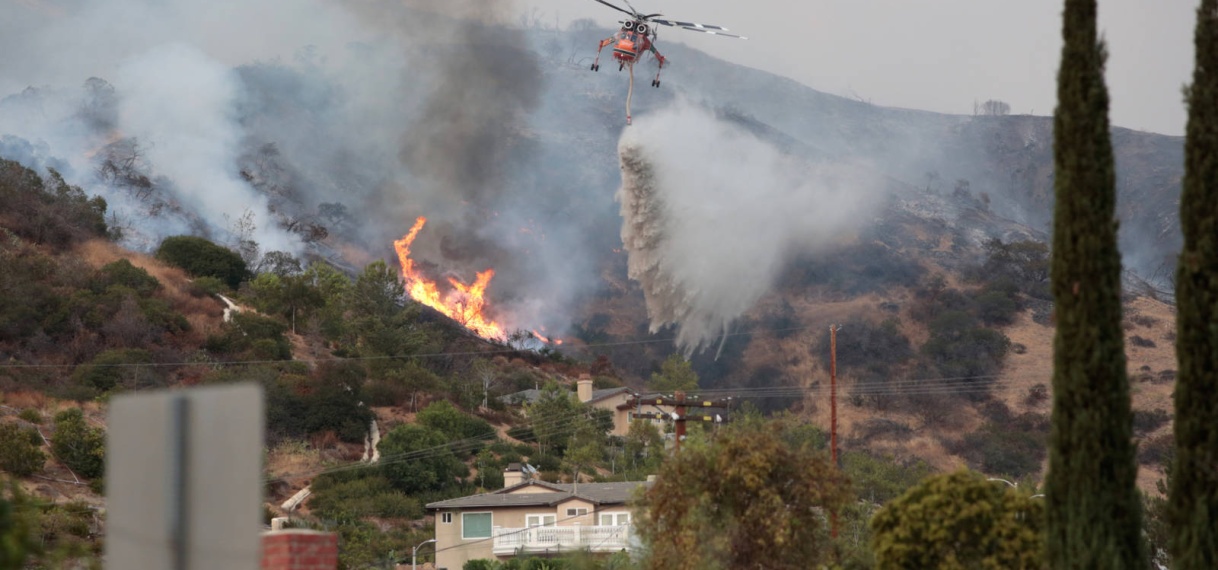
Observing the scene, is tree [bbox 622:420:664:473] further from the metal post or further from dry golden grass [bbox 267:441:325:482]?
the metal post

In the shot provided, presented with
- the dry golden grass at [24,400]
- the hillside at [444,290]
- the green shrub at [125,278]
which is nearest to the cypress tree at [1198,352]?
the hillside at [444,290]

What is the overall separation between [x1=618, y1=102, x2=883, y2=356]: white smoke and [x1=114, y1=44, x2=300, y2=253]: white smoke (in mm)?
45073

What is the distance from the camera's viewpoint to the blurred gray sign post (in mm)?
6238

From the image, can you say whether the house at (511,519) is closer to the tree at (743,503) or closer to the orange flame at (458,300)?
the tree at (743,503)

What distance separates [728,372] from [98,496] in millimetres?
84207

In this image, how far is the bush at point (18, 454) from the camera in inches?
1897

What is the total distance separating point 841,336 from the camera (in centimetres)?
12788

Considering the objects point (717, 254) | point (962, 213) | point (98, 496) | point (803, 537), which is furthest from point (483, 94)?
point (803, 537)

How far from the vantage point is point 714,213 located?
108m

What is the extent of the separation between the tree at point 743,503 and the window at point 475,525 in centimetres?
2295

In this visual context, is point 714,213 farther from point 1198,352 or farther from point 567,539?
point 1198,352

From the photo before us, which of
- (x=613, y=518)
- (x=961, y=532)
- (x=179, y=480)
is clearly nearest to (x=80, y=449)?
(x=613, y=518)

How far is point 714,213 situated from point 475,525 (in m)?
58.5

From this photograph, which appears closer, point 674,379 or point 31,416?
point 31,416
